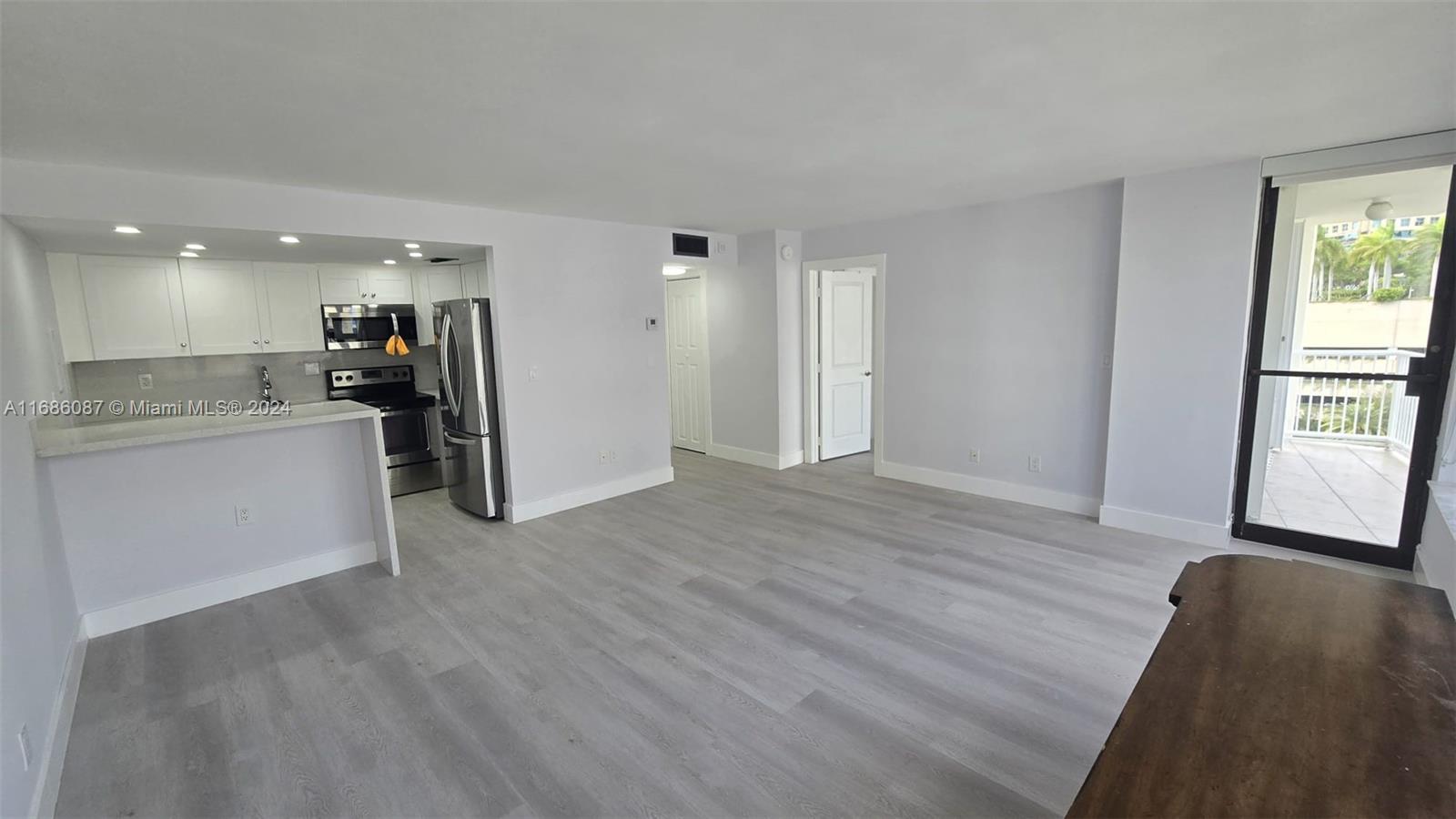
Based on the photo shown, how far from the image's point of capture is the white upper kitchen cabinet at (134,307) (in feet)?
13.9

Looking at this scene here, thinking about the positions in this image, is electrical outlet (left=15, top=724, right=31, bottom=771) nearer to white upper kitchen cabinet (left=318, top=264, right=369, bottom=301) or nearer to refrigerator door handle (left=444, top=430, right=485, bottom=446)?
refrigerator door handle (left=444, top=430, right=485, bottom=446)

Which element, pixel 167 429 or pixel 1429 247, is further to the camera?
pixel 1429 247

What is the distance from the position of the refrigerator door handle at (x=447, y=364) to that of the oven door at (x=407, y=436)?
1.00m

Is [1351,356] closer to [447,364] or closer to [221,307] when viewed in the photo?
[447,364]

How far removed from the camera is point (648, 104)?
7.65ft

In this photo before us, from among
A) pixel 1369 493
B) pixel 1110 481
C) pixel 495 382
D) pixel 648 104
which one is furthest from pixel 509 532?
pixel 1369 493

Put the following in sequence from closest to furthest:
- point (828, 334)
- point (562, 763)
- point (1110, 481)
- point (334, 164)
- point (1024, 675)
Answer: point (562, 763) → point (1024, 675) → point (334, 164) → point (1110, 481) → point (828, 334)

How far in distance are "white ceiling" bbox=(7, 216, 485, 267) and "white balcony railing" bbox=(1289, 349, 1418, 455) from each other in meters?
5.48

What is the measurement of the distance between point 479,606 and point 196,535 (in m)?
1.60

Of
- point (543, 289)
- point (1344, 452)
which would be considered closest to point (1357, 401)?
point (1344, 452)

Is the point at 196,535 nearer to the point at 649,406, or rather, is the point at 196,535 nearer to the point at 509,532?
the point at 509,532

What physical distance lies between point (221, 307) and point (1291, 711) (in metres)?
6.44

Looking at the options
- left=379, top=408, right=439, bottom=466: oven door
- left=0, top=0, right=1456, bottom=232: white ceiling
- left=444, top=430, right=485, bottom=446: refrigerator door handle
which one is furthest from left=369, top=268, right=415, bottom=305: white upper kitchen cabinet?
left=0, top=0, right=1456, bottom=232: white ceiling

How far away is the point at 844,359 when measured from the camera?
6.37 m
